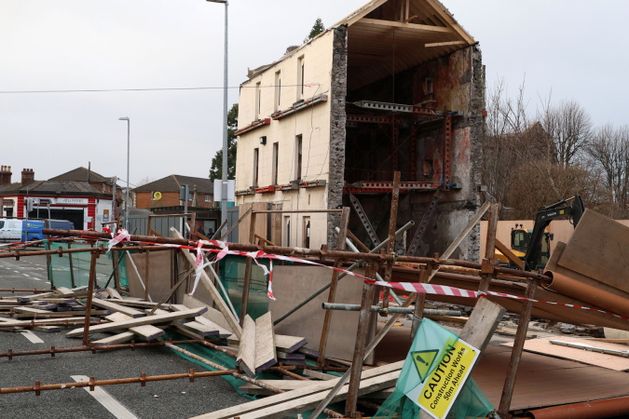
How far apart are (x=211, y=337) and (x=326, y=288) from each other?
83.3 inches

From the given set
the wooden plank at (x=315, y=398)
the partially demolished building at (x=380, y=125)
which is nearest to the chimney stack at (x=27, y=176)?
the partially demolished building at (x=380, y=125)

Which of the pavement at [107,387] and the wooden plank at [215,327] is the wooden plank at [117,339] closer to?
the pavement at [107,387]

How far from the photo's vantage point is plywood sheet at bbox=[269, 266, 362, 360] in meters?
8.62

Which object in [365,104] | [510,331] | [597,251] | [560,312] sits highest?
[365,104]

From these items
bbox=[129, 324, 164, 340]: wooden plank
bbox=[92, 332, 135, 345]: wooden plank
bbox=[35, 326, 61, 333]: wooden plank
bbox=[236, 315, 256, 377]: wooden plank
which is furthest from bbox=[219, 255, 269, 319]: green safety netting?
bbox=[35, 326, 61, 333]: wooden plank

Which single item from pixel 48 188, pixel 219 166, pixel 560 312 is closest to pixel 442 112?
pixel 560 312

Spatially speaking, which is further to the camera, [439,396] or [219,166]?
[219,166]

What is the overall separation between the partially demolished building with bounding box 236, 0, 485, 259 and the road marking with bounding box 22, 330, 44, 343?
13.3 m

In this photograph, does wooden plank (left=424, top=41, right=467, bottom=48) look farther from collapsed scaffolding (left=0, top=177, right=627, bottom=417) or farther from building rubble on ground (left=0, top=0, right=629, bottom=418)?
collapsed scaffolding (left=0, top=177, right=627, bottom=417)

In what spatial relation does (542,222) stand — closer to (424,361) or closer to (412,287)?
(412,287)

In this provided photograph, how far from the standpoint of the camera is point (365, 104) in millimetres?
24828

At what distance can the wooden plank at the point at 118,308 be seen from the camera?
37.4 feet

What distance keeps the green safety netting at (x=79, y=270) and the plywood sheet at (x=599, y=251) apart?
11.5 m

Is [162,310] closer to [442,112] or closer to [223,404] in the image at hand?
[223,404]
